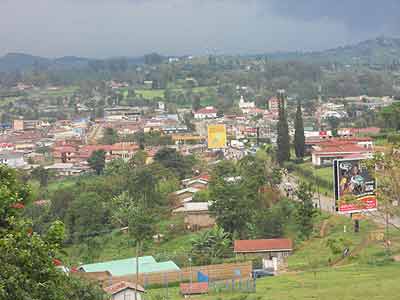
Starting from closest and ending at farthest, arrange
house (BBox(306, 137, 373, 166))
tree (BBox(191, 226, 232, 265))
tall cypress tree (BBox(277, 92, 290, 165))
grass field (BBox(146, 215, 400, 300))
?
grass field (BBox(146, 215, 400, 300)), tree (BBox(191, 226, 232, 265)), house (BBox(306, 137, 373, 166)), tall cypress tree (BBox(277, 92, 290, 165))

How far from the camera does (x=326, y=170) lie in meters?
41.2

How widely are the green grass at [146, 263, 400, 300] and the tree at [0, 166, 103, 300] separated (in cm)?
947

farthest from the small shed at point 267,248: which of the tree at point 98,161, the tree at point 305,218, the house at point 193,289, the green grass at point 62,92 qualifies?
the green grass at point 62,92

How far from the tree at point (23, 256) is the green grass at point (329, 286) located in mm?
9466

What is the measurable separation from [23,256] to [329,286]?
1165 centimetres

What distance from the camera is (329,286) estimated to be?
768 inches

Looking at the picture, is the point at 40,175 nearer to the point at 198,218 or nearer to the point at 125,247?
the point at 198,218

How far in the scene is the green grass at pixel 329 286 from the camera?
1841 cm

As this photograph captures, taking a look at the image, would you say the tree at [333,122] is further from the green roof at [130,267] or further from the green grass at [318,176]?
the green roof at [130,267]

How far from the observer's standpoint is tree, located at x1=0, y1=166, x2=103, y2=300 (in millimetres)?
9150

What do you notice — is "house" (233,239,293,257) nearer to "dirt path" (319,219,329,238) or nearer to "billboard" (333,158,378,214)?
"dirt path" (319,219,329,238)

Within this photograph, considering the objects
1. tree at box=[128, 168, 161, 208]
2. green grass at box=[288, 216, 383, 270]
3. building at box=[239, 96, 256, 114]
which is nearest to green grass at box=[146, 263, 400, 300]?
green grass at box=[288, 216, 383, 270]

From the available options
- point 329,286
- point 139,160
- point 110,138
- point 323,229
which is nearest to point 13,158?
point 110,138

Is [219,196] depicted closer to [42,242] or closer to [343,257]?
[343,257]
